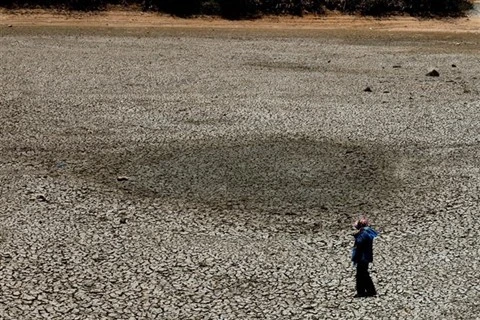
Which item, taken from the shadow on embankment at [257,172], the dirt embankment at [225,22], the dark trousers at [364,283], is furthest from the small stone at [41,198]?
the dirt embankment at [225,22]

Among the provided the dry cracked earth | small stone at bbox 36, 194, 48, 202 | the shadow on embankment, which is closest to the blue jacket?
the dry cracked earth

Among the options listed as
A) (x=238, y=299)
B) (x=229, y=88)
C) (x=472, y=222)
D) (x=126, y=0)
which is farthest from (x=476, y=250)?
(x=126, y=0)

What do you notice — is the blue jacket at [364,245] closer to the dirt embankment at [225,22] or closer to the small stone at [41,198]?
the small stone at [41,198]

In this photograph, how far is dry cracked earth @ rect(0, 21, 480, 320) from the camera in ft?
26.9

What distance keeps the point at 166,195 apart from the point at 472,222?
4.35 m

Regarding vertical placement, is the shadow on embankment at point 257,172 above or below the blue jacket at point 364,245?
below

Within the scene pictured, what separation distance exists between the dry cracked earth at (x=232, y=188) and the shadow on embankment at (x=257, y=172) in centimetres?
4

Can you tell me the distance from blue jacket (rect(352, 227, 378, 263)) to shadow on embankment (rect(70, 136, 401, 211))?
115 inches

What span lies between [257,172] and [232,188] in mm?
832

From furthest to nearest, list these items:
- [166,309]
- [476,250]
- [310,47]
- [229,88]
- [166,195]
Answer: [310,47] → [229,88] → [166,195] → [476,250] → [166,309]

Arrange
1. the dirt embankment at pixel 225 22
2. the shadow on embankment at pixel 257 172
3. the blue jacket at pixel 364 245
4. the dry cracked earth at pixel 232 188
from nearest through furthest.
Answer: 1. the blue jacket at pixel 364 245
2. the dry cracked earth at pixel 232 188
3. the shadow on embankment at pixel 257 172
4. the dirt embankment at pixel 225 22

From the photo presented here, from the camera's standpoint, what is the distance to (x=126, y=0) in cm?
3042

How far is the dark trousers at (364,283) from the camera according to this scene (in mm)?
8059

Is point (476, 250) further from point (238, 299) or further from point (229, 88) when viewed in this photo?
point (229, 88)
